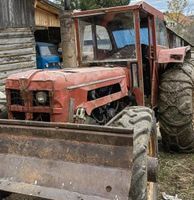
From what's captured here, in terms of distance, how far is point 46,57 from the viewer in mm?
16844

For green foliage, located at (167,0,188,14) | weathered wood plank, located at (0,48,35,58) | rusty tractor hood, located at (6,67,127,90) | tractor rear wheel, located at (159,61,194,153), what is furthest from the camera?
green foliage, located at (167,0,188,14)

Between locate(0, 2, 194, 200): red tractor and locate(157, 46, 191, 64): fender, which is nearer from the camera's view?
locate(0, 2, 194, 200): red tractor

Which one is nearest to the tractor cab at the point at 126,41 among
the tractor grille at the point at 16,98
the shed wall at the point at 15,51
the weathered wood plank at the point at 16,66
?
the tractor grille at the point at 16,98

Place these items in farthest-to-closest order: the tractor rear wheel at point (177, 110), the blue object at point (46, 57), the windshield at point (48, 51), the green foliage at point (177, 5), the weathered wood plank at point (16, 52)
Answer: the green foliage at point (177, 5), the windshield at point (48, 51), the blue object at point (46, 57), the weathered wood plank at point (16, 52), the tractor rear wheel at point (177, 110)

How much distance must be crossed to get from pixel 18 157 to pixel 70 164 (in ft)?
1.80

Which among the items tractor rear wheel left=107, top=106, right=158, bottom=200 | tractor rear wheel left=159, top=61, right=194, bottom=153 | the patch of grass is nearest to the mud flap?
tractor rear wheel left=107, top=106, right=158, bottom=200

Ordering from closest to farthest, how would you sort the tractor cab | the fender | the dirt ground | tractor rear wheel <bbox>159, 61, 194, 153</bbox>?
the dirt ground, the tractor cab, tractor rear wheel <bbox>159, 61, 194, 153</bbox>, the fender

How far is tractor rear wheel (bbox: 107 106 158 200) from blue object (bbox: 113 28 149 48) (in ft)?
4.08

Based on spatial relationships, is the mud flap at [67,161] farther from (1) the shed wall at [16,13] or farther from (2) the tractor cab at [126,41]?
(1) the shed wall at [16,13]

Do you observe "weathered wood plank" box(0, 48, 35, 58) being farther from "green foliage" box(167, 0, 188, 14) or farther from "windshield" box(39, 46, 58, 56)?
"green foliage" box(167, 0, 188, 14)

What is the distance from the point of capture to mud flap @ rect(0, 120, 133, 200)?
3.33 m

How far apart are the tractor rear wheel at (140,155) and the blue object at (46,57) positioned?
12301mm

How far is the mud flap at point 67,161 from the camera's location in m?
3.33

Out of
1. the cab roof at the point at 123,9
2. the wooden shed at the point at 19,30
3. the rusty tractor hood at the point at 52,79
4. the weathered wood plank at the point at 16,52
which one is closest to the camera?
the rusty tractor hood at the point at 52,79
